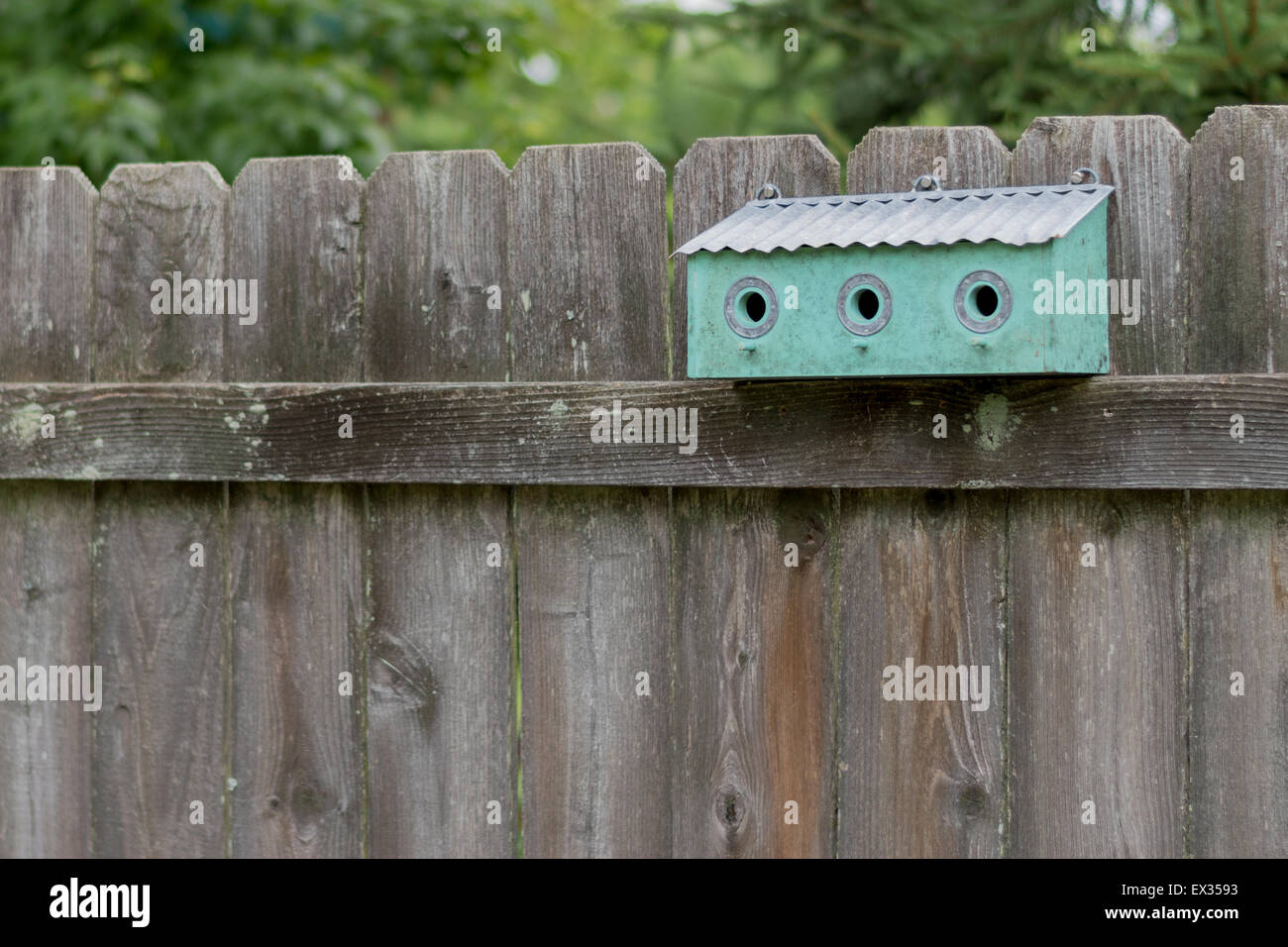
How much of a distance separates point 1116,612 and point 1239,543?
0.22 m

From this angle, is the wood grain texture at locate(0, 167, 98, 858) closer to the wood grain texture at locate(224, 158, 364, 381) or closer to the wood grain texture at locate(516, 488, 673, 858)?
the wood grain texture at locate(224, 158, 364, 381)

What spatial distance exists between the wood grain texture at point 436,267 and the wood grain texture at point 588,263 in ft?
0.13

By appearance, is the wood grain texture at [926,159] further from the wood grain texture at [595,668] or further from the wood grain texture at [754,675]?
the wood grain texture at [595,668]

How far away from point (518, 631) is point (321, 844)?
1.86 feet

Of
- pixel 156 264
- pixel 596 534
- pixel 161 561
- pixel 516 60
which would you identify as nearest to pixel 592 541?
pixel 596 534

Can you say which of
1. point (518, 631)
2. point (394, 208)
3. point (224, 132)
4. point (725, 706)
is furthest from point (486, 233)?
point (224, 132)

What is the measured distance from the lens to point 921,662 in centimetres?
208

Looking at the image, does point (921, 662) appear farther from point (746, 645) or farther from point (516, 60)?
point (516, 60)

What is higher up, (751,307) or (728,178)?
(728,178)

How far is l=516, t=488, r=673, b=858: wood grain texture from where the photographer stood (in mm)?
2164

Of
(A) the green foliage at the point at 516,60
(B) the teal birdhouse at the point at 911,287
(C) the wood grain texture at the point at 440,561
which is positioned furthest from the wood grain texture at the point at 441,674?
(A) the green foliage at the point at 516,60

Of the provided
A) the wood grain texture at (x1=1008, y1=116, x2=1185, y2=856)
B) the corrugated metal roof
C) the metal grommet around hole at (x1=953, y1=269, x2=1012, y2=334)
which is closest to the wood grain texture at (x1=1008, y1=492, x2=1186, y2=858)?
the wood grain texture at (x1=1008, y1=116, x2=1185, y2=856)

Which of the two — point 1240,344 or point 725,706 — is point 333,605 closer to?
point 725,706

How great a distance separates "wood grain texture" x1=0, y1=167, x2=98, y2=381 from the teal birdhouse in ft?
4.03
